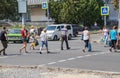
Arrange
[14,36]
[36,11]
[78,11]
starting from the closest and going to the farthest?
[14,36], [78,11], [36,11]

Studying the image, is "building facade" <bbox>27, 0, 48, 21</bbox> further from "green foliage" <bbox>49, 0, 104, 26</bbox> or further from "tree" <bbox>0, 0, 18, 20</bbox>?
"green foliage" <bbox>49, 0, 104, 26</bbox>

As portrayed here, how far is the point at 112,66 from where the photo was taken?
694 inches

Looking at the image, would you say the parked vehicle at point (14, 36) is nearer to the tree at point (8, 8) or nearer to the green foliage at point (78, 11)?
the green foliage at point (78, 11)

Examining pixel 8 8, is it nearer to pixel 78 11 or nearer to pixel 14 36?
pixel 78 11

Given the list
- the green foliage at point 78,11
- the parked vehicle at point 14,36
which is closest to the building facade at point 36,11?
the green foliage at point 78,11

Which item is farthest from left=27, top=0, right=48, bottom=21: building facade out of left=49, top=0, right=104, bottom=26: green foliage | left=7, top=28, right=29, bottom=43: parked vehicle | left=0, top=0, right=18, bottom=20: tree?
left=7, top=28, right=29, bottom=43: parked vehicle

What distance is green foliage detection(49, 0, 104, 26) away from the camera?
62.9m

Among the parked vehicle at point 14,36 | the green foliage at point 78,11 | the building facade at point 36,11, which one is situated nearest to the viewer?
the parked vehicle at point 14,36

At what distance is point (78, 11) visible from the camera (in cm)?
6306

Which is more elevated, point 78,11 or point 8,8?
point 8,8

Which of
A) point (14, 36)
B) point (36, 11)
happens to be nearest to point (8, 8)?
point (36, 11)

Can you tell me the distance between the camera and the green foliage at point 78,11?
62.9m

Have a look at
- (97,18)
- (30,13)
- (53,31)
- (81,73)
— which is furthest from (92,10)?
(81,73)

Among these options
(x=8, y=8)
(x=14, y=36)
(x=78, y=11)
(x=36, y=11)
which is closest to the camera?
(x=14, y=36)
